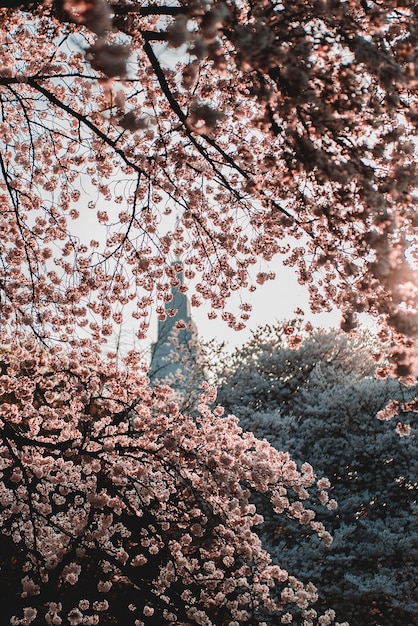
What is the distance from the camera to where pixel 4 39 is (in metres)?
5.42

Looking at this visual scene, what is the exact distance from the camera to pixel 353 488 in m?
13.0

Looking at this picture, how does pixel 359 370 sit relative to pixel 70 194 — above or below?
above

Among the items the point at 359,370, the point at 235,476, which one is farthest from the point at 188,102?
the point at 359,370

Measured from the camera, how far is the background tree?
454 inches

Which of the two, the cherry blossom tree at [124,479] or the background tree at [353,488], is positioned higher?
the background tree at [353,488]

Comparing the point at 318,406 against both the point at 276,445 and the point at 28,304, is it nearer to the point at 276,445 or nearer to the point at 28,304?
the point at 276,445

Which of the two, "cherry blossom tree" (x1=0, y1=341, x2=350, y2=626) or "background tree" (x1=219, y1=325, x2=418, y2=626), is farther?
"background tree" (x1=219, y1=325, x2=418, y2=626)

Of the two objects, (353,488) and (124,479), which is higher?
(353,488)

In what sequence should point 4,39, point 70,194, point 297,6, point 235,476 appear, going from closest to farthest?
point 297,6, point 4,39, point 235,476, point 70,194

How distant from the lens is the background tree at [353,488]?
11539 millimetres

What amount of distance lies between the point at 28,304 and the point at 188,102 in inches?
121

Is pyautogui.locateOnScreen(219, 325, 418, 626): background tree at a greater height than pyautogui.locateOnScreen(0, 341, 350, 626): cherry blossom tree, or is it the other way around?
pyautogui.locateOnScreen(219, 325, 418, 626): background tree

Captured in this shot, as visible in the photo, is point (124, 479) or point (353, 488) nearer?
point (124, 479)

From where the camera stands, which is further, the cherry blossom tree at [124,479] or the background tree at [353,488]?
the background tree at [353,488]
